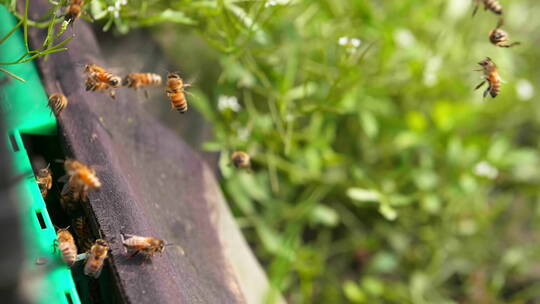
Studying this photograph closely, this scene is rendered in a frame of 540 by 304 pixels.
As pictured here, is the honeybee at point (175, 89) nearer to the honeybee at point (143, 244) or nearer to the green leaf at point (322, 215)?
the honeybee at point (143, 244)

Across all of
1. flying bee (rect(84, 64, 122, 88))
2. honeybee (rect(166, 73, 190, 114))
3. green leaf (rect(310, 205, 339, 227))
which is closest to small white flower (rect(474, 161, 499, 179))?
green leaf (rect(310, 205, 339, 227))

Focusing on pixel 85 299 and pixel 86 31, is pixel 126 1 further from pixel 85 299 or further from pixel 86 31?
pixel 85 299

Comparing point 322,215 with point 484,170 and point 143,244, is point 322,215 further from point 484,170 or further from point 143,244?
point 143,244

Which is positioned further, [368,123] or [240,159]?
[368,123]

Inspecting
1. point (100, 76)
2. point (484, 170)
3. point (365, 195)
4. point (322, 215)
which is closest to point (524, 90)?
point (484, 170)

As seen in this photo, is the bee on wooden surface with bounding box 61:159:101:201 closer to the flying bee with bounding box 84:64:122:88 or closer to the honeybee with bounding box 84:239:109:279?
the honeybee with bounding box 84:239:109:279

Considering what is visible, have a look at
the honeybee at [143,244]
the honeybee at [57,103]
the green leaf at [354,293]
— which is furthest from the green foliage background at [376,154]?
the honeybee at [143,244]

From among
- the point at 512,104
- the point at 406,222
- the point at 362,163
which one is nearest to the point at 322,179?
the point at 362,163
